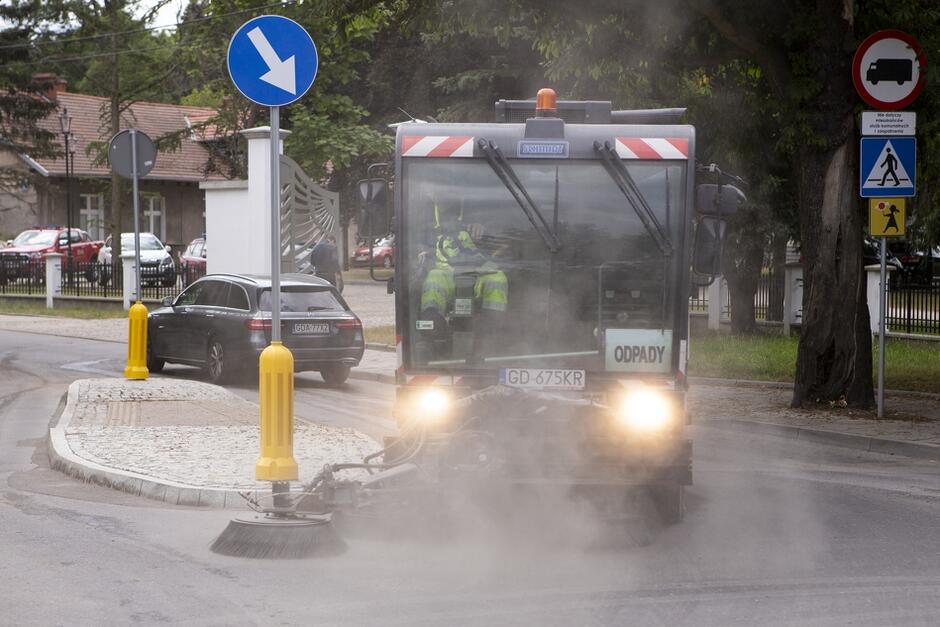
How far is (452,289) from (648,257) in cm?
123

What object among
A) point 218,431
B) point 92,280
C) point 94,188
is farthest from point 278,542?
point 94,188

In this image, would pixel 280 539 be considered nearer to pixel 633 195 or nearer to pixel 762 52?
pixel 633 195

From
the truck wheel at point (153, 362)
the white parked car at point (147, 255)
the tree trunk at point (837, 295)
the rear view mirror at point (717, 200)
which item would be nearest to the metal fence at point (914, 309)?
the tree trunk at point (837, 295)

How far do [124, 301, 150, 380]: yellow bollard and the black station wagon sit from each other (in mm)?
1687

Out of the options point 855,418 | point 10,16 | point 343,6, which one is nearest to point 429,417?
point 855,418

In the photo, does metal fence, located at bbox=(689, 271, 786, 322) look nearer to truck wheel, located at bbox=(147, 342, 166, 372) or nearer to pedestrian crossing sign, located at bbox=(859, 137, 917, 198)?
truck wheel, located at bbox=(147, 342, 166, 372)

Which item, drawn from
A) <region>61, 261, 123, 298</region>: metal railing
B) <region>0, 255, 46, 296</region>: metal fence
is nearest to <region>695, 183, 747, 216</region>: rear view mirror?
<region>61, 261, 123, 298</region>: metal railing

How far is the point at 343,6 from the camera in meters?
15.0

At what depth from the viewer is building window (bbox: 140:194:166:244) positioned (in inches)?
2437

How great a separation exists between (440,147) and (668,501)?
2589 mm

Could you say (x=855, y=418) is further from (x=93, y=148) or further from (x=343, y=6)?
(x=93, y=148)

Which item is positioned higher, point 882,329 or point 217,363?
point 882,329

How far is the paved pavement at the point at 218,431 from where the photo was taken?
9352 mm

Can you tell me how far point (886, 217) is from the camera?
1294 centimetres
